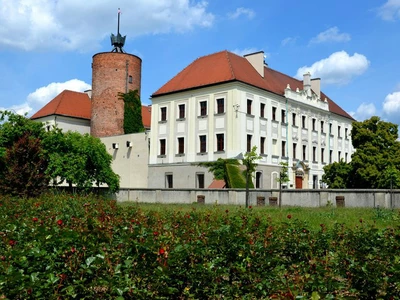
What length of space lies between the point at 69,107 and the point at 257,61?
23.3 m

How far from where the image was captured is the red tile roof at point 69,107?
5234cm

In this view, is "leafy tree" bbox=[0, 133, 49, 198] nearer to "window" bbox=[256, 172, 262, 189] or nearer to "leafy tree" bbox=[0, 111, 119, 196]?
"leafy tree" bbox=[0, 111, 119, 196]

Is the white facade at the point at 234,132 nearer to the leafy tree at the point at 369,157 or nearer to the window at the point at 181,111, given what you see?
the window at the point at 181,111

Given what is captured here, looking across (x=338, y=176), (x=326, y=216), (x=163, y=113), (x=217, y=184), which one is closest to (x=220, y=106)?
(x=163, y=113)

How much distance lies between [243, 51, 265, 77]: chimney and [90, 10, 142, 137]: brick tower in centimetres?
1301

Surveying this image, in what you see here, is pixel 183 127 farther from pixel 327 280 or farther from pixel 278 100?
pixel 327 280

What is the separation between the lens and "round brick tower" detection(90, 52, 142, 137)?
4681 centimetres

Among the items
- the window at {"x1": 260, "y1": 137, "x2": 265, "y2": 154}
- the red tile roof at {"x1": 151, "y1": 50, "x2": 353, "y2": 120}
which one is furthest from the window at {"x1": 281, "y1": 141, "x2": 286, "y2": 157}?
the red tile roof at {"x1": 151, "y1": 50, "x2": 353, "y2": 120}

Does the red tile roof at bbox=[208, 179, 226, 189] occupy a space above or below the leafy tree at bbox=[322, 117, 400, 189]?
below

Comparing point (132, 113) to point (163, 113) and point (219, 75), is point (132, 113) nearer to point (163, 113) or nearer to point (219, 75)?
point (163, 113)

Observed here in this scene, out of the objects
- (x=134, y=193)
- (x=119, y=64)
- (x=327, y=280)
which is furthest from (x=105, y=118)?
(x=327, y=280)

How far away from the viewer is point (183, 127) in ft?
132

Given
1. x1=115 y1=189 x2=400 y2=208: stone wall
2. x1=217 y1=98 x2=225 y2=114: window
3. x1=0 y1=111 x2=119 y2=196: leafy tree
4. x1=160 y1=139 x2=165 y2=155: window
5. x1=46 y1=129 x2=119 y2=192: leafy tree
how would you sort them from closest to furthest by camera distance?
x1=115 y1=189 x2=400 y2=208: stone wall < x1=0 y1=111 x2=119 y2=196: leafy tree < x1=46 y1=129 x2=119 y2=192: leafy tree < x1=217 y1=98 x2=225 y2=114: window < x1=160 y1=139 x2=165 y2=155: window

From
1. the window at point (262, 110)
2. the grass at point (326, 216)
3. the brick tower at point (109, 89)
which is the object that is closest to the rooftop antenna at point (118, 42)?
the brick tower at point (109, 89)
